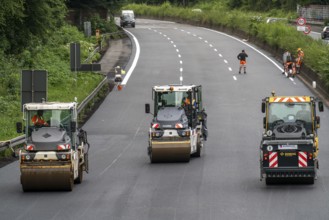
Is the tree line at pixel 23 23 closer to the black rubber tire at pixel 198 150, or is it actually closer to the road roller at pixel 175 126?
the road roller at pixel 175 126

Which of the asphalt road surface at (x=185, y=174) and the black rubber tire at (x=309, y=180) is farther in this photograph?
the black rubber tire at (x=309, y=180)

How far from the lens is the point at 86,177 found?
90.9 ft

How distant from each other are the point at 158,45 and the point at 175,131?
4665 centimetres

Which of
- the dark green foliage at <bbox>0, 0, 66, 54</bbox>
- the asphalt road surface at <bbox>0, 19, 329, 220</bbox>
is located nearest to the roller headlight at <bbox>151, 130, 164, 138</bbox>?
the asphalt road surface at <bbox>0, 19, 329, 220</bbox>

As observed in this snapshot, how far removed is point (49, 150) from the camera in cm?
2414

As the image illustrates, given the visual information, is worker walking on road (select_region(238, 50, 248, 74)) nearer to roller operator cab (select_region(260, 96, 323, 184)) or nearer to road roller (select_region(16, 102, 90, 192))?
roller operator cab (select_region(260, 96, 323, 184))

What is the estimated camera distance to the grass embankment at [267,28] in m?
54.5

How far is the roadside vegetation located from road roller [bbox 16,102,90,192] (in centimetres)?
690

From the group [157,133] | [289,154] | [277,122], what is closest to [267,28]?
[157,133]

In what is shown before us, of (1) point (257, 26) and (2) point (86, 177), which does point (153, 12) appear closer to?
(1) point (257, 26)

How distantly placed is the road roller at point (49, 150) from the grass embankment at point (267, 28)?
25.4 meters

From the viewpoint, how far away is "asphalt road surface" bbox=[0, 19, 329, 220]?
21.5 metres

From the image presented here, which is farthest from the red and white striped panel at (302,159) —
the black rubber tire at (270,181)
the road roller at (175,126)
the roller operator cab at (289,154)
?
the road roller at (175,126)

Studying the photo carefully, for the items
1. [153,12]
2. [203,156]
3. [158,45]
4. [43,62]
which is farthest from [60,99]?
[153,12]
